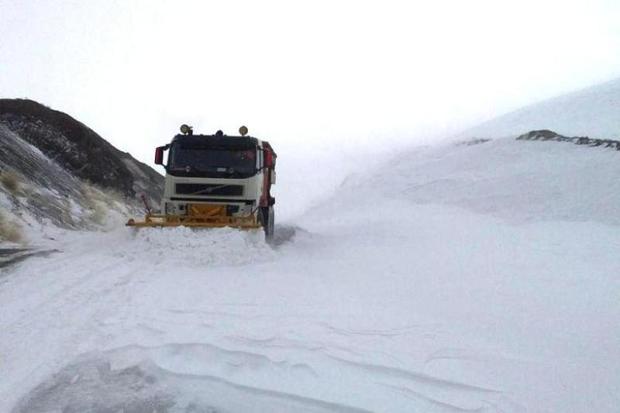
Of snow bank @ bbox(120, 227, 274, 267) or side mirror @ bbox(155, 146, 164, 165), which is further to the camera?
side mirror @ bbox(155, 146, 164, 165)

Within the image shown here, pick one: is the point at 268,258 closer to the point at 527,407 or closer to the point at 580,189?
the point at 527,407

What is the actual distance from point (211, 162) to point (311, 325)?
6.63 m

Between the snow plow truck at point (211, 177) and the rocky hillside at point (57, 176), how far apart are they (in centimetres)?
313

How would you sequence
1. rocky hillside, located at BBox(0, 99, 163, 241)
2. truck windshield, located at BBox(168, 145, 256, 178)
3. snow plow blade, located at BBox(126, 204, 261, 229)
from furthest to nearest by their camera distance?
rocky hillside, located at BBox(0, 99, 163, 241) → truck windshield, located at BBox(168, 145, 256, 178) → snow plow blade, located at BBox(126, 204, 261, 229)

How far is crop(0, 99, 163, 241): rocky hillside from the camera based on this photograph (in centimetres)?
1141

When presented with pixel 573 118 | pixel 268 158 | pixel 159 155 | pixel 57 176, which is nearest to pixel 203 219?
pixel 159 155

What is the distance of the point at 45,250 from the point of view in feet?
28.8

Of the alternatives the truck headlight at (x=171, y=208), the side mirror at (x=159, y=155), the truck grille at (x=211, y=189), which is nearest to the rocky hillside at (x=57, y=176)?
the truck headlight at (x=171, y=208)

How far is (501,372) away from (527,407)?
1.74 feet

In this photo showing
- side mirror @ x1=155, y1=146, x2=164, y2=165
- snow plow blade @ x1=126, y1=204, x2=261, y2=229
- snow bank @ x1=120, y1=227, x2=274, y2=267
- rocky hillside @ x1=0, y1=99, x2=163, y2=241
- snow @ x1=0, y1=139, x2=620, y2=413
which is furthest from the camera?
rocky hillside @ x1=0, y1=99, x2=163, y2=241

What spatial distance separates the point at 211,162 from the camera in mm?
10562

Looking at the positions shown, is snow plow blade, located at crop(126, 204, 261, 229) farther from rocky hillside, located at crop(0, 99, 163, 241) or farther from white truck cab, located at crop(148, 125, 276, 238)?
rocky hillside, located at crop(0, 99, 163, 241)

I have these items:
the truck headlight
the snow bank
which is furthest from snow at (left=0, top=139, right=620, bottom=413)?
the truck headlight

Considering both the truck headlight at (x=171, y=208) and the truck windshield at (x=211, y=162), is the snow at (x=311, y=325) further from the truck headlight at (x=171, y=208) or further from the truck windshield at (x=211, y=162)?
the truck windshield at (x=211, y=162)
